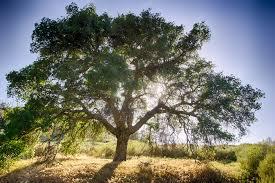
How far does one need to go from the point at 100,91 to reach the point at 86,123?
8480 millimetres

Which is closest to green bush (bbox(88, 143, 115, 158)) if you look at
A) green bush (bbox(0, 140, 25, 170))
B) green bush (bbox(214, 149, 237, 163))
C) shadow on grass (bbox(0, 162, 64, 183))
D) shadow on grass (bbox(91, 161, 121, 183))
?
green bush (bbox(214, 149, 237, 163))

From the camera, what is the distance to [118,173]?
22062 millimetres

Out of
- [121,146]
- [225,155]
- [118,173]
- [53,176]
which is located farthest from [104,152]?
[53,176]

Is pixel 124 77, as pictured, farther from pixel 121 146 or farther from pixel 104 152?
pixel 104 152

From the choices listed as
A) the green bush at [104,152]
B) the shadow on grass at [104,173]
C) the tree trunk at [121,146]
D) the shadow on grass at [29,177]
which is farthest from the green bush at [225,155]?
the shadow on grass at [29,177]

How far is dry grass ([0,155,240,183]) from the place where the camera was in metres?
20.9

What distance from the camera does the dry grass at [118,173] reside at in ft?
68.7

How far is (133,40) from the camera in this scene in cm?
2453

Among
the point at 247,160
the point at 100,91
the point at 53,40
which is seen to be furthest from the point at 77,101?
the point at 247,160

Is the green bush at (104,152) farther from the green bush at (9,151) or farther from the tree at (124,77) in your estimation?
the green bush at (9,151)

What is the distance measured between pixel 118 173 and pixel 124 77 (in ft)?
19.1

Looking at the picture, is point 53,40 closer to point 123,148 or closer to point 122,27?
point 122,27

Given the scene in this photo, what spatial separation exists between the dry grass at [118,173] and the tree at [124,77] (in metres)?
2.69

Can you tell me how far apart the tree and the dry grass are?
2693mm
